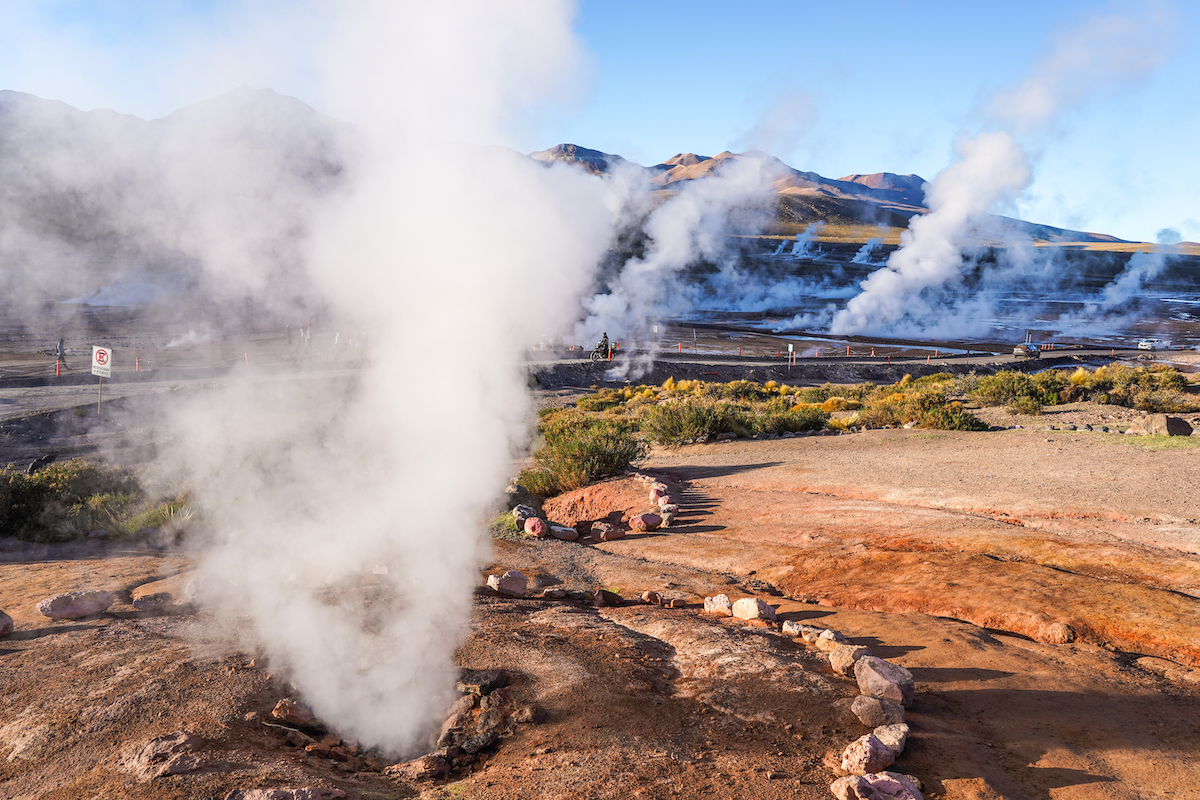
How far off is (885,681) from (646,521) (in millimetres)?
5281

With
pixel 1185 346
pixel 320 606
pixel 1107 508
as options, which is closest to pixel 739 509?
pixel 1107 508

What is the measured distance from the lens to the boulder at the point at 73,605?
212 inches

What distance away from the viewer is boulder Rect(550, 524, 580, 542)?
29.4 feet

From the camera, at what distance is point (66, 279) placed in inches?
545

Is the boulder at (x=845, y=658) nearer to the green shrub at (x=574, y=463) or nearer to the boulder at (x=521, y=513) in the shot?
the boulder at (x=521, y=513)

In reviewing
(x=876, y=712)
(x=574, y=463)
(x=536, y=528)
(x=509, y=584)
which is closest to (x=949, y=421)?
(x=574, y=463)

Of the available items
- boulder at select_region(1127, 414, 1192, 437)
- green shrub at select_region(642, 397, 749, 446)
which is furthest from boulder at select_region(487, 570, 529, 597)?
boulder at select_region(1127, 414, 1192, 437)

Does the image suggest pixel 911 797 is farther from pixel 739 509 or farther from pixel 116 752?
pixel 739 509

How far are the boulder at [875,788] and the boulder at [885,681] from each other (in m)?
0.85

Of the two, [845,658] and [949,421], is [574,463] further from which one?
[949,421]

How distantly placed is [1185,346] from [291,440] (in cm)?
6366

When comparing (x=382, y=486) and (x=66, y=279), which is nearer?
(x=382, y=486)

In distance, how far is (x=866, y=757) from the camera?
318cm

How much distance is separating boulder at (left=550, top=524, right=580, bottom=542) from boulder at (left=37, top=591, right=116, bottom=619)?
4.77 m
